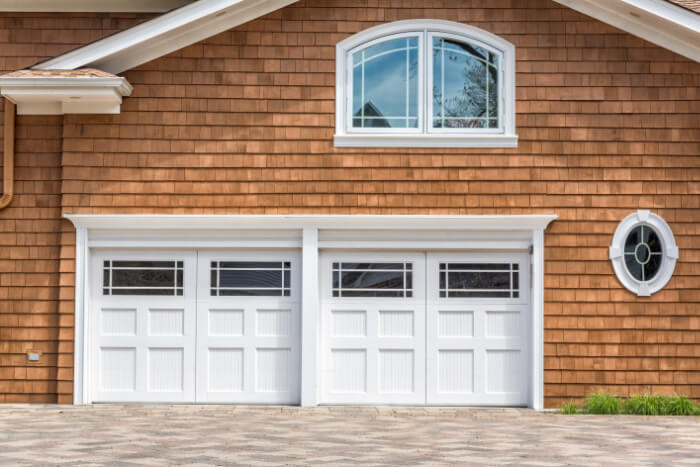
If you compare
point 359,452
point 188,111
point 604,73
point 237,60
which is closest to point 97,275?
point 188,111

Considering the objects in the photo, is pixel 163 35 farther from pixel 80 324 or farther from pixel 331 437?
pixel 331 437

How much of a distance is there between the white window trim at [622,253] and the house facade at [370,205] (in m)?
0.03

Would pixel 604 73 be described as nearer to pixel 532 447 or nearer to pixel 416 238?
pixel 416 238

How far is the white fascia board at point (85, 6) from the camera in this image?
1216 centimetres

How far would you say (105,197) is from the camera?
11727 millimetres

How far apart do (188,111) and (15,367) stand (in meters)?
3.66

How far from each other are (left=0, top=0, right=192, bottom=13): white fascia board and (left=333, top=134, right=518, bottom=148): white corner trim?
2.95 meters

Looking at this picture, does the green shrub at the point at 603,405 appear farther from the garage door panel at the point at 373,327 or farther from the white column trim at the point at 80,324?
the white column trim at the point at 80,324

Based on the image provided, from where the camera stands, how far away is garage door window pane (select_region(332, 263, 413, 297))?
1196 centimetres

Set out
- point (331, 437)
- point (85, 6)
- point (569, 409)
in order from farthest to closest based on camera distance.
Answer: point (85, 6)
point (569, 409)
point (331, 437)

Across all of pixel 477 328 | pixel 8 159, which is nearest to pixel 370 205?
pixel 477 328

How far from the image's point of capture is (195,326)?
11.9 m

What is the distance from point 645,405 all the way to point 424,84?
14.7ft

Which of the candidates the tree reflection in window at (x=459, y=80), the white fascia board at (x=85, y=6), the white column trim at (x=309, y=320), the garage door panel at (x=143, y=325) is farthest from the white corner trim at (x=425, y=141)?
the white fascia board at (x=85, y=6)
